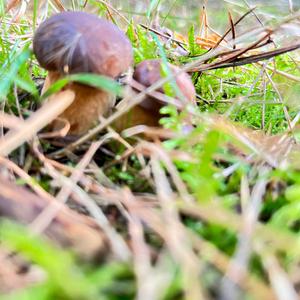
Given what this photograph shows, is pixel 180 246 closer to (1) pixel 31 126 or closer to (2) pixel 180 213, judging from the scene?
(2) pixel 180 213

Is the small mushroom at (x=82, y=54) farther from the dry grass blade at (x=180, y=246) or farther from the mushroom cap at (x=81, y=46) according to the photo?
the dry grass blade at (x=180, y=246)

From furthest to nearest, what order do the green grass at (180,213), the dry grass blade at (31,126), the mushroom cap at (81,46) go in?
the mushroom cap at (81,46) < the dry grass blade at (31,126) < the green grass at (180,213)

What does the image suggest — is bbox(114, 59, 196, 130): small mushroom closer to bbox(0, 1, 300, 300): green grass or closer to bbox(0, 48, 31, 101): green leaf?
bbox(0, 1, 300, 300): green grass

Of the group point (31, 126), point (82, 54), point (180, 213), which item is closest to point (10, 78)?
point (82, 54)

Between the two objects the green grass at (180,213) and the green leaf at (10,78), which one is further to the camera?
the green leaf at (10,78)

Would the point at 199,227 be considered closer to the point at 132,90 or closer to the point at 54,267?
the point at 54,267

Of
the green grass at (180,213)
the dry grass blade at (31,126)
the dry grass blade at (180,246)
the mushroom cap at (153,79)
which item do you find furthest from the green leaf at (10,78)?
the dry grass blade at (180,246)

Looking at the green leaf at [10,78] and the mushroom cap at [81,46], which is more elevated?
the mushroom cap at [81,46]
